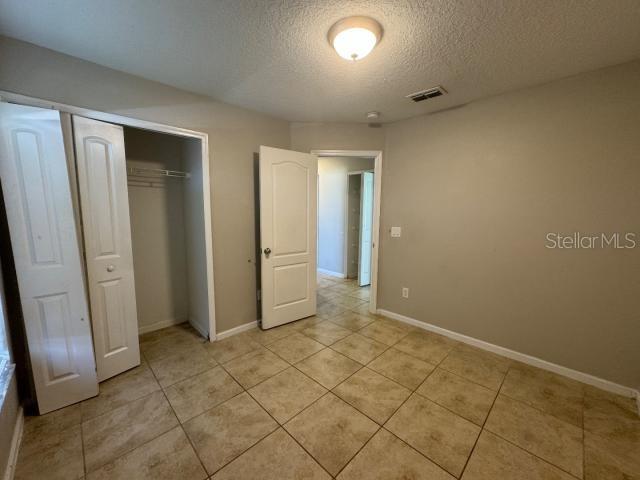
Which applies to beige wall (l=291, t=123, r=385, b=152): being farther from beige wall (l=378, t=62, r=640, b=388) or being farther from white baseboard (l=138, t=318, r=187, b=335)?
white baseboard (l=138, t=318, r=187, b=335)

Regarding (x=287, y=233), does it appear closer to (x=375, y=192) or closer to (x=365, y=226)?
(x=375, y=192)

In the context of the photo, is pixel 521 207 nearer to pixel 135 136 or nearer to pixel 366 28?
pixel 366 28

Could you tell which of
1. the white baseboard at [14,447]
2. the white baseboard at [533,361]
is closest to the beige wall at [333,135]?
the white baseboard at [533,361]

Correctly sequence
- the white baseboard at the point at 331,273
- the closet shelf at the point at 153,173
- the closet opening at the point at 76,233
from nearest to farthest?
1. the closet opening at the point at 76,233
2. the closet shelf at the point at 153,173
3. the white baseboard at the point at 331,273

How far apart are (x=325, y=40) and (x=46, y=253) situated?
86.9 inches

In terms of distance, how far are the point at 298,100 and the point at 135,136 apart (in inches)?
67.4

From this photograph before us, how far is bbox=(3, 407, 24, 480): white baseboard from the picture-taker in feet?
4.14

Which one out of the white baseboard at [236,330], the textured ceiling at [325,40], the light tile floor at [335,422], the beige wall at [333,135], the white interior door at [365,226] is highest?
the textured ceiling at [325,40]

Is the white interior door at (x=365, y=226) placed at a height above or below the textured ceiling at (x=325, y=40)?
below

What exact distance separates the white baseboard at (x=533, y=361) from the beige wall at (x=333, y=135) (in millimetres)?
2202

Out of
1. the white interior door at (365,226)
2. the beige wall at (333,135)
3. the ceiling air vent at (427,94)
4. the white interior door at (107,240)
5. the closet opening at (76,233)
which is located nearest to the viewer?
the closet opening at (76,233)

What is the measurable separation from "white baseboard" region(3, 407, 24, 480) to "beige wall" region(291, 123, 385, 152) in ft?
10.2

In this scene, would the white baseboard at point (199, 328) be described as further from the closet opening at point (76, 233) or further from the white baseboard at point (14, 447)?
the white baseboard at point (14, 447)

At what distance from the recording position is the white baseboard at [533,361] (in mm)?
1908
